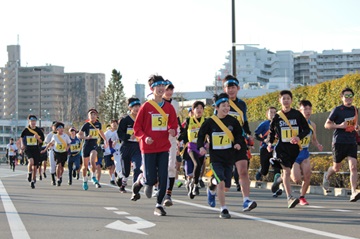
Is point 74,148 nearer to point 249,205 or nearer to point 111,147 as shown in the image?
point 111,147

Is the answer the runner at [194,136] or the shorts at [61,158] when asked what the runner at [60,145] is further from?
the runner at [194,136]

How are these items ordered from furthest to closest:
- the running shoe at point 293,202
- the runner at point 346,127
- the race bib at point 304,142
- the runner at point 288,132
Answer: the runner at point 346,127
the race bib at point 304,142
the runner at point 288,132
the running shoe at point 293,202

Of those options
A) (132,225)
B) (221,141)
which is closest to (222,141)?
(221,141)

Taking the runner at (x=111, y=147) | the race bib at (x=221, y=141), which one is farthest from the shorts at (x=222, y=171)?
the runner at (x=111, y=147)

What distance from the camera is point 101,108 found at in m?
121

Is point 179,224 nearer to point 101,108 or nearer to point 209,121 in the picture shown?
point 209,121

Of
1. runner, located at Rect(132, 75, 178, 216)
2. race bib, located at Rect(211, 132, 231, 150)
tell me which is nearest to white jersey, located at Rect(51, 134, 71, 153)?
runner, located at Rect(132, 75, 178, 216)

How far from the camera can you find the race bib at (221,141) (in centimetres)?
1284

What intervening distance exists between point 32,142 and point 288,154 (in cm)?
1136

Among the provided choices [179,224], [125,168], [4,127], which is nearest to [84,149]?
[125,168]

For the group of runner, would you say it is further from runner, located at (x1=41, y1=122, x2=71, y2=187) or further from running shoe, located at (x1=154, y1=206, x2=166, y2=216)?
runner, located at (x1=41, y1=122, x2=71, y2=187)

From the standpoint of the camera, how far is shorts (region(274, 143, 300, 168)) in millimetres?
14422

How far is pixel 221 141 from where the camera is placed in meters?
12.8

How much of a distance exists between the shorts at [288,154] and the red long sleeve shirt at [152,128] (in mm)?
2247
